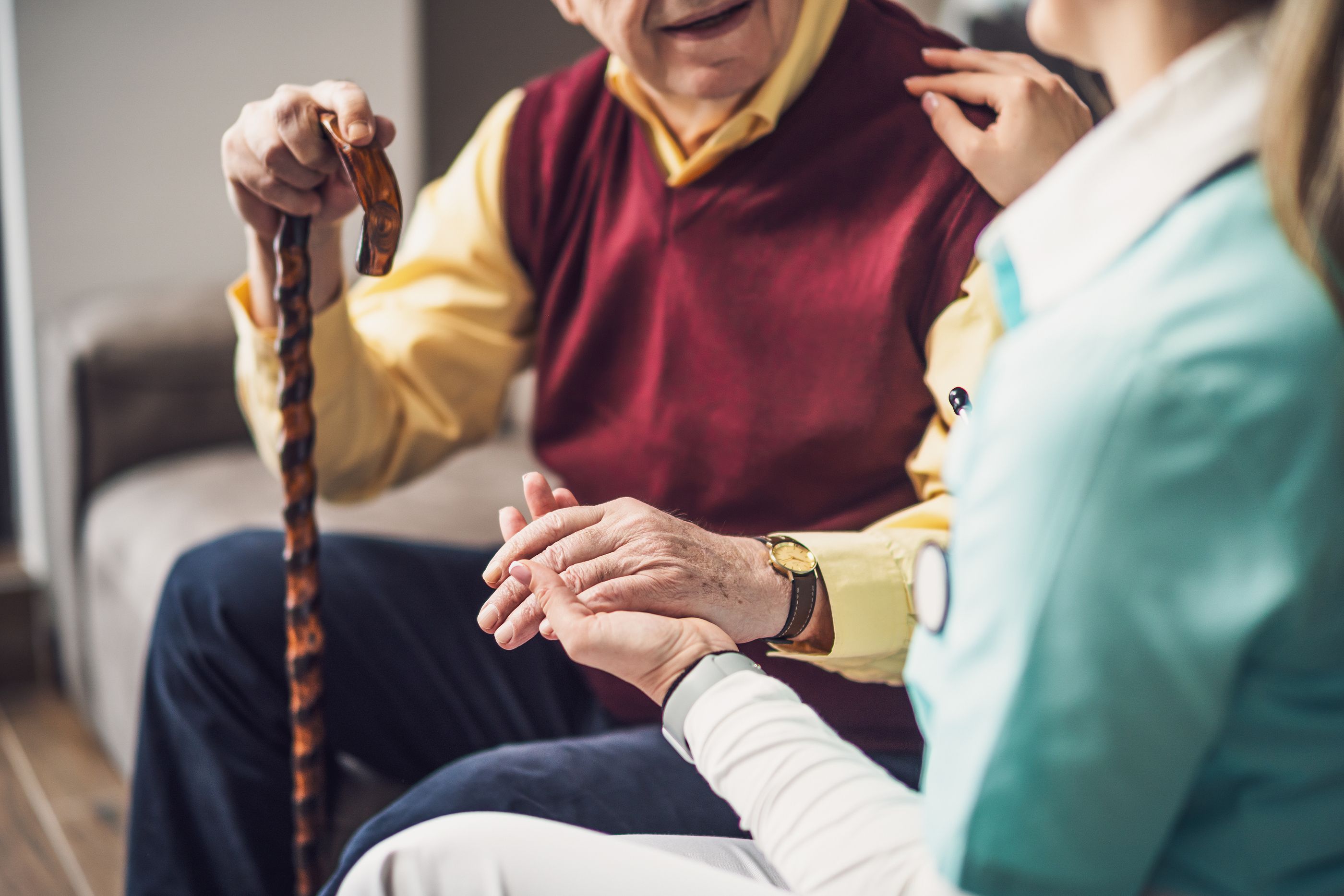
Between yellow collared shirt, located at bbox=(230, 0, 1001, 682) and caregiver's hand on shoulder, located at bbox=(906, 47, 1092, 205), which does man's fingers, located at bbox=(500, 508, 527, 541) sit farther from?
caregiver's hand on shoulder, located at bbox=(906, 47, 1092, 205)

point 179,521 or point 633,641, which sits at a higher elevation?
point 633,641

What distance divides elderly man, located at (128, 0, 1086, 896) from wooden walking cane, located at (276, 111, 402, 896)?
0.03 metres

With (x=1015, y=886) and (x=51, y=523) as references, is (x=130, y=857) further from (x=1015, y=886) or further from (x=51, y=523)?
(x=51, y=523)

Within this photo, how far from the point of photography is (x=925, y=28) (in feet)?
2.40

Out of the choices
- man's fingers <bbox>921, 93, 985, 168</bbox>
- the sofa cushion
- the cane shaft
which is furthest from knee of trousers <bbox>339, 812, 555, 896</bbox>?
the sofa cushion

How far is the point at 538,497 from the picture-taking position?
24.8 inches

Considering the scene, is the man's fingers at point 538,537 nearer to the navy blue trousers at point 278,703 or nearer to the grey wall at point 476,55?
the navy blue trousers at point 278,703

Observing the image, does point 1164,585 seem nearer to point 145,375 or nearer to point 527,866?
point 527,866

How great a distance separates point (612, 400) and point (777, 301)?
0.16 metres

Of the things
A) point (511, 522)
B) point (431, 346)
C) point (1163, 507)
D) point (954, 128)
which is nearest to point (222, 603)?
point (431, 346)

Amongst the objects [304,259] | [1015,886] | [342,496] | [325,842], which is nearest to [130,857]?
[325,842]

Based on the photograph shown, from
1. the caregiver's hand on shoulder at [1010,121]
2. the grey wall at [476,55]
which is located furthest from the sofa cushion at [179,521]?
the caregiver's hand on shoulder at [1010,121]

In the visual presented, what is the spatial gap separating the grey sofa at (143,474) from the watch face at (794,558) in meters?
0.65

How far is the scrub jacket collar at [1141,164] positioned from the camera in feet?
1.35
